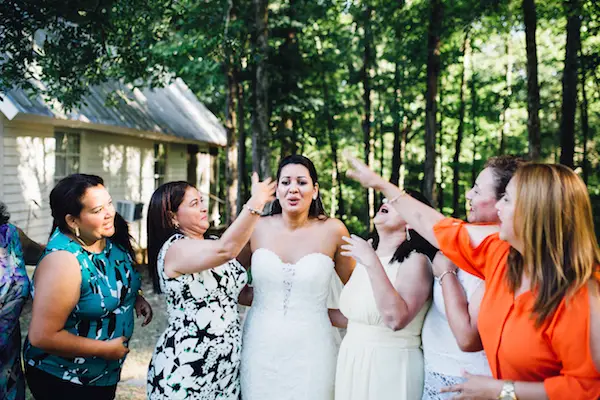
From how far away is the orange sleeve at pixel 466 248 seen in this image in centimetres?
244

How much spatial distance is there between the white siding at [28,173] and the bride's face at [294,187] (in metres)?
7.91

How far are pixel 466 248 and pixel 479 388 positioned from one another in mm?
635

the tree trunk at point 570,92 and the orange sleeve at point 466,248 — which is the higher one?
the tree trunk at point 570,92

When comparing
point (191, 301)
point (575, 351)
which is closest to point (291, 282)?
point (191, 301)

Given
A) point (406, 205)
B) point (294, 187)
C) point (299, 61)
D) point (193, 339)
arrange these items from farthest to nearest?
point (299, 61), point (294, 187), point (193, 339), point (406, 205)

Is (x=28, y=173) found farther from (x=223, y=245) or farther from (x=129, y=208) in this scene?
(x=223, y=245)

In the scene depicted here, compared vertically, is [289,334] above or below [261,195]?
below

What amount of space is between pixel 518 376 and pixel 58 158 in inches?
475

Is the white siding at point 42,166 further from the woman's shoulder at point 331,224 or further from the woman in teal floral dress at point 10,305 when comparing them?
the woman's shoulder at point 331,224

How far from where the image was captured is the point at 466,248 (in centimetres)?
245

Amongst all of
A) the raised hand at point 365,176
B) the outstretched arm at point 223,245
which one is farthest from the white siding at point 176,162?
the raised hand at point 365,176

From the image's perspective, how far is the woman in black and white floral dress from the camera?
309 centimetres

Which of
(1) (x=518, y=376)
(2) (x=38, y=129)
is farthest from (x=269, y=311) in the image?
(2) (x=38, y=129)

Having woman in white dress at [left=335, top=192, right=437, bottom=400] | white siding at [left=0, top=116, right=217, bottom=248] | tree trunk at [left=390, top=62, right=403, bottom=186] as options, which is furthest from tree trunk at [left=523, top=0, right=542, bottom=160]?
white siding at [left=0, top=116, right=217, bottom=248]
